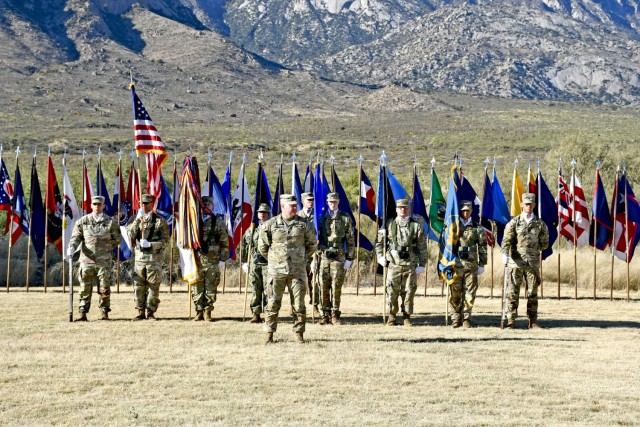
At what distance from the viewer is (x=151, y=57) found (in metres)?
130

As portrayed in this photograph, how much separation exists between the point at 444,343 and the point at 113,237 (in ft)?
19.1

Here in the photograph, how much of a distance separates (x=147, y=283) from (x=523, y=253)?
6.26 metres

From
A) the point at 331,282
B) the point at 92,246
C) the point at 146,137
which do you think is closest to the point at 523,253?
the point at 331,282

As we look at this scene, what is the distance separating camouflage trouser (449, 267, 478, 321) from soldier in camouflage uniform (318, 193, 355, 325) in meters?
1.81

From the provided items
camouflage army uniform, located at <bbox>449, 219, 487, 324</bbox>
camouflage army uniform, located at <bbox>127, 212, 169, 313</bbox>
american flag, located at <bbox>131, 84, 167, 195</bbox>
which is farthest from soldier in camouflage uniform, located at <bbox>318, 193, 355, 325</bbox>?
american flag, located at <bbox>131, 84, 167, 195</bbox>

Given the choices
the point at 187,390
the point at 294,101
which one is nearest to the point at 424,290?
the point at 187,390

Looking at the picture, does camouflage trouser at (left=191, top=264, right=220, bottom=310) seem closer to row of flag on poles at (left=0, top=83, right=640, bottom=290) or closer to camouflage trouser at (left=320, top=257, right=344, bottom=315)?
camouflage trouser at (left=320, top=257, right=344, bottom=315)

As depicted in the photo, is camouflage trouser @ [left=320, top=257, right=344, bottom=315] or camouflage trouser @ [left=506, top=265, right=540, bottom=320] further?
camouflage trouser @ [left=320, top=257, right=344, bottom=315]

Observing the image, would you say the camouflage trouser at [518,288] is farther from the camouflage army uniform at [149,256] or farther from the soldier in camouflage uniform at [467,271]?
the camouflage army uniform at [149,256]

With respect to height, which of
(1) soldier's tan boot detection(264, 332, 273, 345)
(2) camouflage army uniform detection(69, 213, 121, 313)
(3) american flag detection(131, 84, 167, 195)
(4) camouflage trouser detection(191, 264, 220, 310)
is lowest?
(1) soldier's tan boot detection(264, 332, 273, 345)

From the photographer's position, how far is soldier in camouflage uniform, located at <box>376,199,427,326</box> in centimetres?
1598

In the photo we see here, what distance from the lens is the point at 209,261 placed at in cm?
1667

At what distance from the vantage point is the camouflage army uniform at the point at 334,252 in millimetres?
16375

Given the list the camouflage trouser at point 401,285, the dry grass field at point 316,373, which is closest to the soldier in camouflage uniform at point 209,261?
the dry grass field at point 316,373
